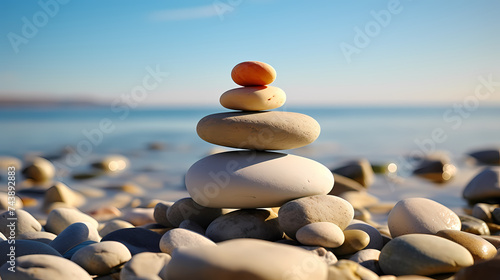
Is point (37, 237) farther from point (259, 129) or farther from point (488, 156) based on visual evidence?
point (488, 156)

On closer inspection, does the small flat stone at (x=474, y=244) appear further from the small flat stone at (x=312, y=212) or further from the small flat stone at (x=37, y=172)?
the small flat stone at (x=37, y=172)

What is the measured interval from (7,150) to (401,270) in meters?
15.3

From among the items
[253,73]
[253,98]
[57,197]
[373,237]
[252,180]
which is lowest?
[57,197]

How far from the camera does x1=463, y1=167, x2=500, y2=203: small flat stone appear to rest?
6.07m

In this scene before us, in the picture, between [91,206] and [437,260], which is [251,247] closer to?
[437,260]

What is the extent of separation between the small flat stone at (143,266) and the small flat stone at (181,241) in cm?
21

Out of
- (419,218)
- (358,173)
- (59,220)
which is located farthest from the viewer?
(358,173)

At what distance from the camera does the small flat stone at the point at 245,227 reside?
10.7 ft

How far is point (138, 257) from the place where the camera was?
2619 mm

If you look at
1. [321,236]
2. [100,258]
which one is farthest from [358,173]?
[100,258]

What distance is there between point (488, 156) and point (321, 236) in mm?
10903

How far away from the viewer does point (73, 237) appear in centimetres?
352

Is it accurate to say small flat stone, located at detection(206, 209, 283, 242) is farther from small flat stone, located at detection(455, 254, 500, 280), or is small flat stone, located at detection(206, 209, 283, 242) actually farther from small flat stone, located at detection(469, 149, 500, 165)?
small flat stone, located at detection(469, 149, 500, 165)

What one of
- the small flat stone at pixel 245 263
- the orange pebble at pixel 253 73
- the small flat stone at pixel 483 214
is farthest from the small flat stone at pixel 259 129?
the small flat stone at pixel 483 214
